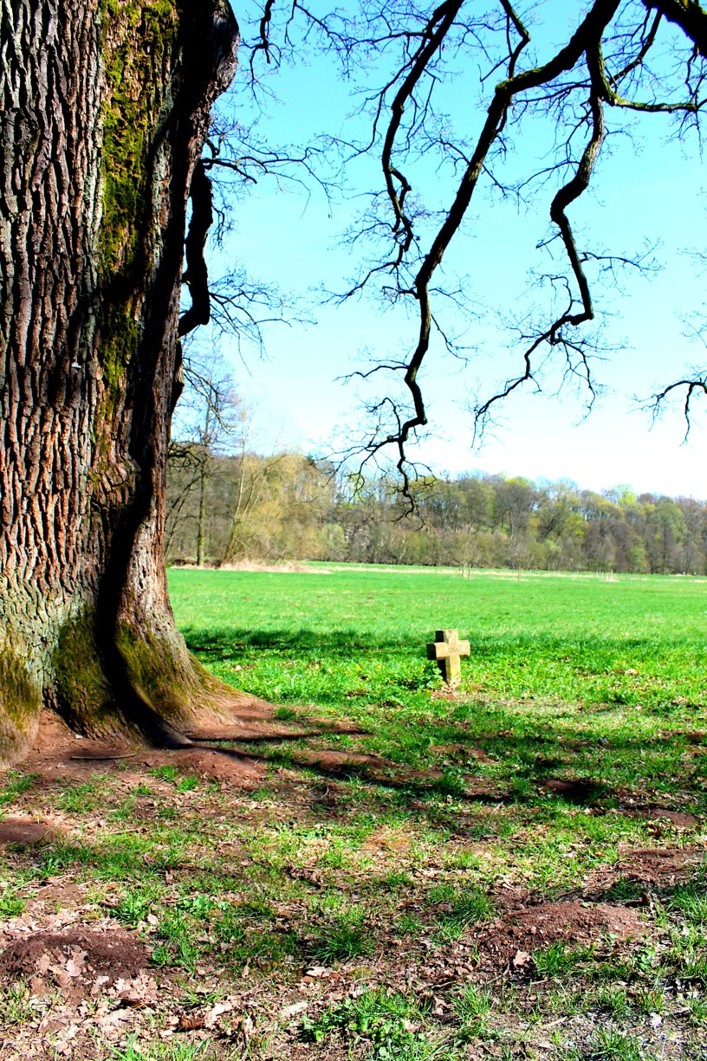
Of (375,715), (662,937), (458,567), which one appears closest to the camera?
(662,937)

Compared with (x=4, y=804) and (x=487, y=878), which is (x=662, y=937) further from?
(x=4, y=804)

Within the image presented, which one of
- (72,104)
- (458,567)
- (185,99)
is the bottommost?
(458,567)

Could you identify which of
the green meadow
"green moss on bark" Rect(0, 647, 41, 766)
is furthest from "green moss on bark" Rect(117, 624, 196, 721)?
the green meadow

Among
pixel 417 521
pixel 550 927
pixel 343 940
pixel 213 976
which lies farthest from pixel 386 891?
pixel 417 521

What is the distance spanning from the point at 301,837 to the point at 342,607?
20655 millimetres

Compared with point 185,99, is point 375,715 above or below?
below

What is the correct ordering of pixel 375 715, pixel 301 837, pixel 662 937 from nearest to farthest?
1. pixel 662 937
2. pixel 301 837
3. pixel 375 715

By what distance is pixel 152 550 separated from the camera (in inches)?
232

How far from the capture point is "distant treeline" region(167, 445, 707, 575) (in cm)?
1379

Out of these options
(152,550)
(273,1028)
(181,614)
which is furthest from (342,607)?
(273,1028)

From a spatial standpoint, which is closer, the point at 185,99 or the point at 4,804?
the point at 4,804

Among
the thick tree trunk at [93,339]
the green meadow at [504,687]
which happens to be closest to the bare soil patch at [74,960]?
the thick tree trunk at [93,339]

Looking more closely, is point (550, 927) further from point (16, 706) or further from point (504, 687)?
point (504, 687)

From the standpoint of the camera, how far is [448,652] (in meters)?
8.90
